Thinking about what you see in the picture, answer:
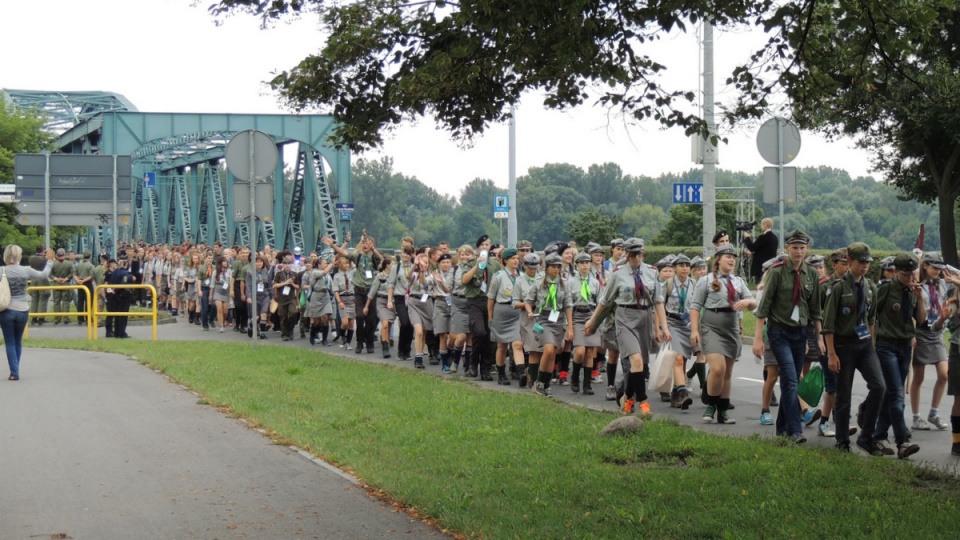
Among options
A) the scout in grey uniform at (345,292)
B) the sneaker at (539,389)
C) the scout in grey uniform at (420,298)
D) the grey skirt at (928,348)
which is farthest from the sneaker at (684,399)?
the scout in grey uniform at (345,292)

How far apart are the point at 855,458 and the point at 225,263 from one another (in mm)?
20075

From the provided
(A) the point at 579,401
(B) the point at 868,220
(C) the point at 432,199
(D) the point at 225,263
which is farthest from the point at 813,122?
(C) the point at 432,199

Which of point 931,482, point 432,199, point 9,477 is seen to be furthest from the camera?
point 432,199

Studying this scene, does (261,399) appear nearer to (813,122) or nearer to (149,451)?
(149,451)

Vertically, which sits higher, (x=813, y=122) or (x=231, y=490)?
(x=813, y=122)

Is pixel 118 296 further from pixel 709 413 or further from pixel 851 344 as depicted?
pixel 851 344

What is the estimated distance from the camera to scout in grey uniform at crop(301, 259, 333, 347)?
22.9m

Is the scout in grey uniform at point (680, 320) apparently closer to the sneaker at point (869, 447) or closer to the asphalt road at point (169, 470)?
the asphalt road at point (169, 470)

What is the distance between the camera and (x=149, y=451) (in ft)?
32.1

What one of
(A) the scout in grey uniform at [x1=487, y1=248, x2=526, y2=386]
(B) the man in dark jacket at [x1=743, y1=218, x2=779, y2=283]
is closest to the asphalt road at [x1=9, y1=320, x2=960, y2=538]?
(A) the scout in grey uniform at [x1=487, y1=248, x2=526, y2=386]

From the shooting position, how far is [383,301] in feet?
65.9

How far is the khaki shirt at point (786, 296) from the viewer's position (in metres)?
10.3

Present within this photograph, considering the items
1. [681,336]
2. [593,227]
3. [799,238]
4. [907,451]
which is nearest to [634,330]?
[681,336]

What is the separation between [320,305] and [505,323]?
8.16 meters
